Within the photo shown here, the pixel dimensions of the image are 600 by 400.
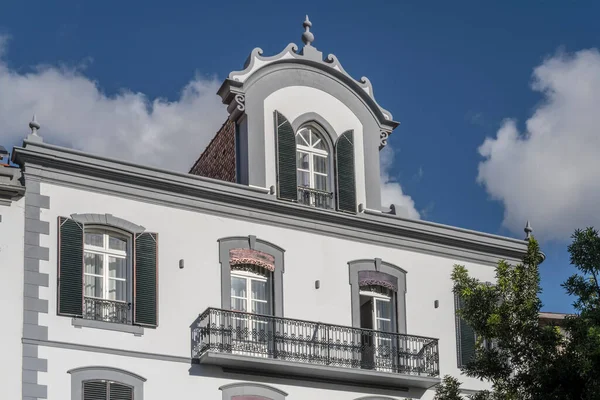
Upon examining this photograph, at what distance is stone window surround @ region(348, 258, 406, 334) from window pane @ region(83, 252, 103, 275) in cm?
663

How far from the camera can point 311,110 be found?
32719 millimetres

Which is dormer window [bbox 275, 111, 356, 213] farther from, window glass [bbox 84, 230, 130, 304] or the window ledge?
the window ledge

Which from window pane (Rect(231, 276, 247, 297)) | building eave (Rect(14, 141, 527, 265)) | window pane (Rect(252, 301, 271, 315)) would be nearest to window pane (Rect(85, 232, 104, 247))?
building eave (Rect(14, 141, 527, 265))

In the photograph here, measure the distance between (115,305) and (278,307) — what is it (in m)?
4.19

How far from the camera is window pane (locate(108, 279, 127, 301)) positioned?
2852 cm

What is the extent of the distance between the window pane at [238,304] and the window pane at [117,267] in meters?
2.82

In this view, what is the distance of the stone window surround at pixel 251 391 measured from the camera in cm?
2889

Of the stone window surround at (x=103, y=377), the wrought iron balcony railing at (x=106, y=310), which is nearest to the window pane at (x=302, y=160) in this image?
the wrought iron balcony railing at (x=106, y=310)

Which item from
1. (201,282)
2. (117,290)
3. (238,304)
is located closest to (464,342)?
(238,304)

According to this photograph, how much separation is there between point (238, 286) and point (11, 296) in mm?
5738

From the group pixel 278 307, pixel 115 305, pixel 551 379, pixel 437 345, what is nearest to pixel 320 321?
pixel 278 307

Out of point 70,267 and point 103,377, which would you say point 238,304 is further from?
point 70,267

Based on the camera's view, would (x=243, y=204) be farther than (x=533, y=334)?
Yes

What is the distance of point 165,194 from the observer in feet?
97.2
